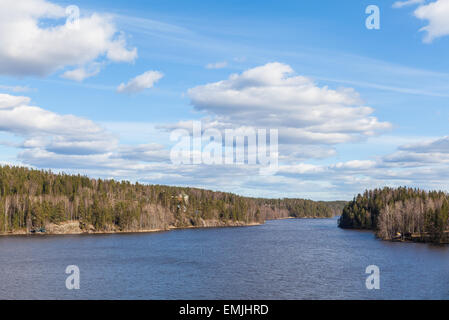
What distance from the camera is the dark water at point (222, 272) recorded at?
217 feet

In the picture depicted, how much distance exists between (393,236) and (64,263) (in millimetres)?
120648

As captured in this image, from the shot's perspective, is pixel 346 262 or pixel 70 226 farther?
pixel 70 226

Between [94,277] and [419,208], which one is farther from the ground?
[419,208]

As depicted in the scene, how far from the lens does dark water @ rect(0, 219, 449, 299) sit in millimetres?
66125

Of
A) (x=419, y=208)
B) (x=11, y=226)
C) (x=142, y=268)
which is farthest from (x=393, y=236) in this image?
(x=11, y=226)

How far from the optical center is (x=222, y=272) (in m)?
86.1

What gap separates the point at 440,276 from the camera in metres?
79.5

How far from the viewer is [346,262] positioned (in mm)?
100438

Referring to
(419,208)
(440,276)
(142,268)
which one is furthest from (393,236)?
(142,268)
